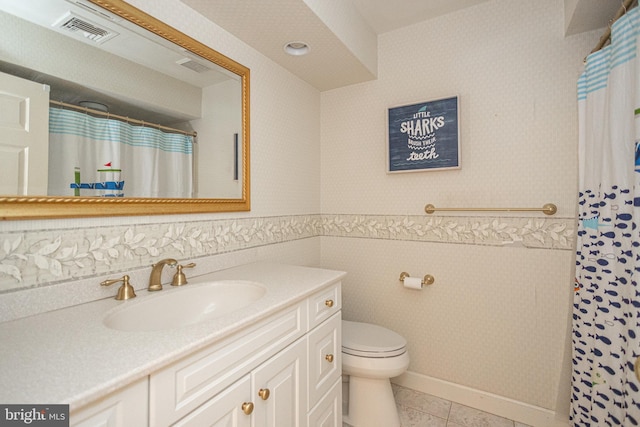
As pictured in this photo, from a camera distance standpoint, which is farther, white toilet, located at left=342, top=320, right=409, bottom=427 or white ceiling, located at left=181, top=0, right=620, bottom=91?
white toilet, located at left=342, top=320, right=409, bottom=427

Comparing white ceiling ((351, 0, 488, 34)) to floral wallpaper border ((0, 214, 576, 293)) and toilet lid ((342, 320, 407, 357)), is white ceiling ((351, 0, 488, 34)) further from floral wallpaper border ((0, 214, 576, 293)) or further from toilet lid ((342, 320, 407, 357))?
toilet lid ((342, 320, 407, 357))

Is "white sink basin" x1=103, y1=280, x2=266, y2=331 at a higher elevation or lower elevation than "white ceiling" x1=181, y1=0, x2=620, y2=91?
lower

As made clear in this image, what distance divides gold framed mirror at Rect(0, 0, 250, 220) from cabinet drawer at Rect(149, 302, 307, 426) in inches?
25.6

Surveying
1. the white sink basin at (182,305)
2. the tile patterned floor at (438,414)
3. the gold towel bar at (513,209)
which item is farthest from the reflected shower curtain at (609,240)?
the white sink basin at (182,305)

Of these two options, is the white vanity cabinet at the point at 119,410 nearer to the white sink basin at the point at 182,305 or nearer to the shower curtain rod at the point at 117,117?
the white sink basin at the point at 182,305

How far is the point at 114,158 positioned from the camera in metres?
1.08

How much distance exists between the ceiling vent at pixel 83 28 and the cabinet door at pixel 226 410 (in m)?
1.23

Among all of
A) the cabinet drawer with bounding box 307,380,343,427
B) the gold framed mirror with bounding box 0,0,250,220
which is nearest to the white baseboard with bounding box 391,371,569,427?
the cabinet drawer with bounding box 307,380,343,427

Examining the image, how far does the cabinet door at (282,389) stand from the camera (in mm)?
937

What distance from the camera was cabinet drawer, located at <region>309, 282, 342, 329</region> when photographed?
122 cm

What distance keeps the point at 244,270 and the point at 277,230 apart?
45cm

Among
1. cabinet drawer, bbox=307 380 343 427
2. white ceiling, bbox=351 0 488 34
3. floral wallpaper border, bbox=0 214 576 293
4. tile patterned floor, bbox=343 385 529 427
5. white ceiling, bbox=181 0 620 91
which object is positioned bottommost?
tile patterned floor, bbox=343 385 529 427

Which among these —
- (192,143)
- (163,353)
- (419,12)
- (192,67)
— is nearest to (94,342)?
(163,353)

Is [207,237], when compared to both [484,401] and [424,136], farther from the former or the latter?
[484,401]
